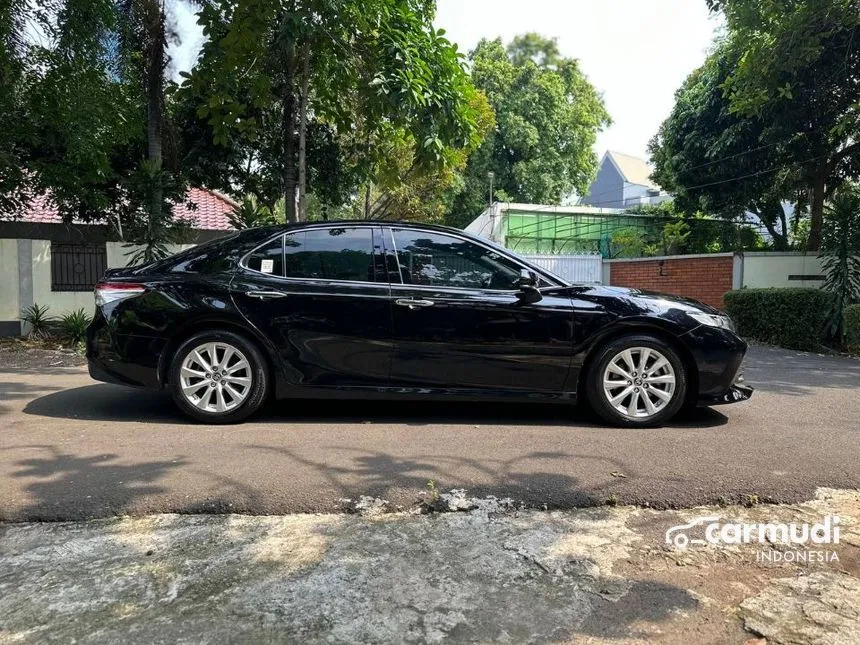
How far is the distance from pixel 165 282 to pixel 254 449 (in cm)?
161

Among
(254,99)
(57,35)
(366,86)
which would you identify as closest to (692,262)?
(366,86)

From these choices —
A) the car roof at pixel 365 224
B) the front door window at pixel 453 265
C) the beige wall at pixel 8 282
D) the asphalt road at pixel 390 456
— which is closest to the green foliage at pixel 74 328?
the beige wall at pixel 8 282

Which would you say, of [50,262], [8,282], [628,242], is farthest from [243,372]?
[628,242]

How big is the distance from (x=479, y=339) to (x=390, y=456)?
1187 millimetres

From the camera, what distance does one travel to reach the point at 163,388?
4820 mm

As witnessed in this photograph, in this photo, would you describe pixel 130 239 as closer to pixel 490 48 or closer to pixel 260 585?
pixel 260 585

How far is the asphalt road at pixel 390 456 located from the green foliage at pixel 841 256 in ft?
20.0

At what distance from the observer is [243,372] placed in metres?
4.77

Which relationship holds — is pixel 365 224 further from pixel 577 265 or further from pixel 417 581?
pixel 577 265

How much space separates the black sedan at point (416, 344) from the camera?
15.5 ft

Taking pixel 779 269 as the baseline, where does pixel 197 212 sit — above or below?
above

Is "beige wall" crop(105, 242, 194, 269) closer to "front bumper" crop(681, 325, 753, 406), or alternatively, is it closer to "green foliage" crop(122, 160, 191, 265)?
"green foliage" crop(122, 160, 191, 265)

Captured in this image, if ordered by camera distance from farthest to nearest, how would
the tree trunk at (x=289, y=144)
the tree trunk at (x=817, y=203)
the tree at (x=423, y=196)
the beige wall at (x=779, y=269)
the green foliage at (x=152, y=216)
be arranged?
the tree at (x=423, y=196)
the tree trunk at (x=817, y=203)
the beige wall at (x=779, y=269)
the tree trunk at (x=289, y=144)
the green foliage at (x=152, y=216)

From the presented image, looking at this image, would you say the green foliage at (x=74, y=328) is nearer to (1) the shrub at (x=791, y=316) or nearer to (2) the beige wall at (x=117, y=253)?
(2) the beige wall at (x=117, y=253)
